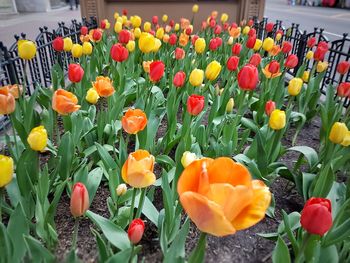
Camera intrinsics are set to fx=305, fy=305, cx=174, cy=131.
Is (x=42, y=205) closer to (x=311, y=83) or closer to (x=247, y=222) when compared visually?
(x=247, y=222)

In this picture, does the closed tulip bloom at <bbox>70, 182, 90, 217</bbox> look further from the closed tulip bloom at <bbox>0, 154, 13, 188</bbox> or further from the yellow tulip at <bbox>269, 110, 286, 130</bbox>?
the yellow tulip at <bbox>269, 110, 286, 130</bbox>

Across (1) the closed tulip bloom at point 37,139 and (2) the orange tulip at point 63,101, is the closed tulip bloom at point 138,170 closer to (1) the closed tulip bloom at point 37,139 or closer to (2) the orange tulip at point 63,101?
(1) the closed tulip bloom at point 37,139

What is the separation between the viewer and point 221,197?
71 cm

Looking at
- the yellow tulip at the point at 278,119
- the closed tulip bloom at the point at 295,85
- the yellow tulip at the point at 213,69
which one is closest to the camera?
the yellow tulip at the point at 278,119

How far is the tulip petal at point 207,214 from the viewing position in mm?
666

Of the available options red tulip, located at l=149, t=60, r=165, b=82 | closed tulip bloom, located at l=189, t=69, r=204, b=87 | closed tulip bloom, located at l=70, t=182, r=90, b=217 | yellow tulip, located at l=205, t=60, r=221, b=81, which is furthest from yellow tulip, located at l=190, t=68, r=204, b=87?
closed tulip bloom, located at l=70, t=182, r=90, b=217

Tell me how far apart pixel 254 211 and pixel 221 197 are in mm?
85

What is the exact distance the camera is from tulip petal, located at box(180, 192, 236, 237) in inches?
26.2

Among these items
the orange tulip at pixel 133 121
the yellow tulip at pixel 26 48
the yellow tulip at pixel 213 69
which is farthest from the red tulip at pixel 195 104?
the yellow tulip at pixel 26 48

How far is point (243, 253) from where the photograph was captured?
1672 millimetres

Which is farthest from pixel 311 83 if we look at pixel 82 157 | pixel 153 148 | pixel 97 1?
pixel 97 1

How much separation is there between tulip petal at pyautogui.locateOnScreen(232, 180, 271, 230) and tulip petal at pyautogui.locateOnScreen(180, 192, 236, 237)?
4cm

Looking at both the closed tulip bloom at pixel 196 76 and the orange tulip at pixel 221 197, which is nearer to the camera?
the orange tulip at pixel 221 197

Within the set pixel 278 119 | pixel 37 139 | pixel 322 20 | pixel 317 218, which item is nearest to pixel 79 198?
pixel 37 139
